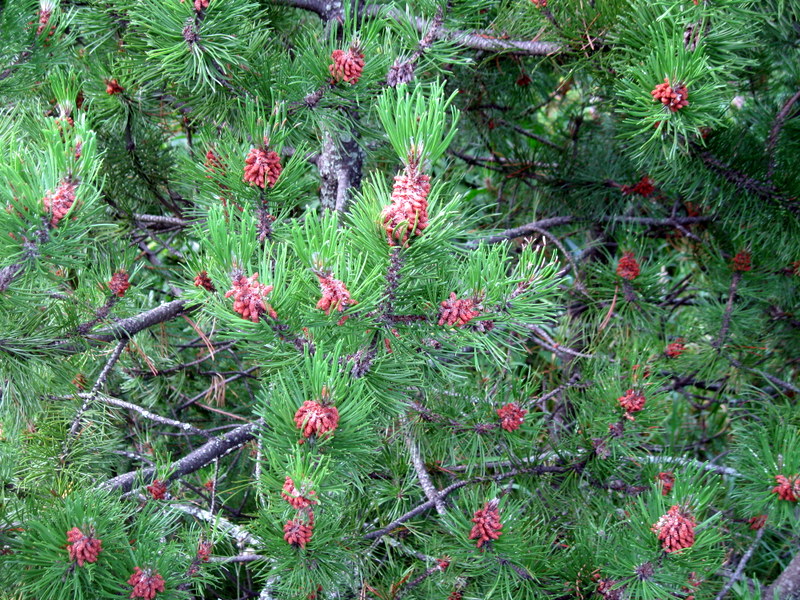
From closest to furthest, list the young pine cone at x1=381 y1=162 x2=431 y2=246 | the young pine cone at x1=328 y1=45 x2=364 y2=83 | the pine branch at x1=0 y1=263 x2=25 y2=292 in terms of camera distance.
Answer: the young pine cone at x1=381 y1=162 x2=431 y2=246, the pine branch at x1=0 y1=263 x2=25 y2=292, the young pine cone at x1=328 y1=45 x2=364 y2=83

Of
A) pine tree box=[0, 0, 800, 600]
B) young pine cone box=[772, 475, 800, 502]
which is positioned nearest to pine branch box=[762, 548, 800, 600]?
pine tree box=[0, 0, 800, 600]

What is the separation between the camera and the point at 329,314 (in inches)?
21.0

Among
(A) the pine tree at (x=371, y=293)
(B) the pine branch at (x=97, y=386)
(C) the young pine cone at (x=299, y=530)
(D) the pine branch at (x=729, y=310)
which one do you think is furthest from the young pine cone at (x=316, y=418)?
(D) the pine branch at (x=729, y=310)

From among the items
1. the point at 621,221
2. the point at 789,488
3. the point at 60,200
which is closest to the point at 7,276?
the point at 60,200

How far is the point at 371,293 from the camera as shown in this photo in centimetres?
55

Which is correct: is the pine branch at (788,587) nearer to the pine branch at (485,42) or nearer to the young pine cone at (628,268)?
the young pine cone at (628,268)

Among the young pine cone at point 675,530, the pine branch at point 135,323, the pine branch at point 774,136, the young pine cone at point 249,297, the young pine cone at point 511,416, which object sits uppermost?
the young pine cone at point 249,297

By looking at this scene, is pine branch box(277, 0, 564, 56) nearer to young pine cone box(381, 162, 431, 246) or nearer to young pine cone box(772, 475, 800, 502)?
young pine cone box(381, 162, 431, 246)

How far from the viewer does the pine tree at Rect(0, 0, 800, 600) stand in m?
→ 0.56

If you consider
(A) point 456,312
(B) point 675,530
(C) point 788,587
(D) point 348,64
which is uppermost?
(D) point 348,64

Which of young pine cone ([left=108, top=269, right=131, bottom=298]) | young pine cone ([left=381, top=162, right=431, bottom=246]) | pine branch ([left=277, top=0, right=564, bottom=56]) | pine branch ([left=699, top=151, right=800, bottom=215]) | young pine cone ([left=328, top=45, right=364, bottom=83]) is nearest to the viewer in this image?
young pine cone ([left=381, top=162, right=431, bottom=246])

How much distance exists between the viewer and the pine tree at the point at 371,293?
563 millimetres

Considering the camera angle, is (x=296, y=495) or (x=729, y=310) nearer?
(x=296, y=495)

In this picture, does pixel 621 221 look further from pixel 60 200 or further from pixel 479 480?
pixel 60 200
